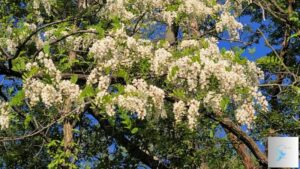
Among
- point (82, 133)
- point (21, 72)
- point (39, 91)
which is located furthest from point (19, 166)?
point (39, 91)

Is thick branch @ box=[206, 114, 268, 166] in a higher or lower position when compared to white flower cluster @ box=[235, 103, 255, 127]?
lower

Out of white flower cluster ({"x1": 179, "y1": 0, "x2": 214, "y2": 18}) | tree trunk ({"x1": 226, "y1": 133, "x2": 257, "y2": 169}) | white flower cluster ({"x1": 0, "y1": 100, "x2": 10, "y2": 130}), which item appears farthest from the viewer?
tree trunk ({"x1": 226, "y1": 133, "x2": 257, "y2": 169})

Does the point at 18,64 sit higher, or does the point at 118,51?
the point at 118,51

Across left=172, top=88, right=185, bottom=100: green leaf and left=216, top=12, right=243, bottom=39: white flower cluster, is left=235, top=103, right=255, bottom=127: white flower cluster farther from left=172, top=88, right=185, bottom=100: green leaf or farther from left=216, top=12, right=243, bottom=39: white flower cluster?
left=216, top=12, right=243, bottom=39: white flower cluster

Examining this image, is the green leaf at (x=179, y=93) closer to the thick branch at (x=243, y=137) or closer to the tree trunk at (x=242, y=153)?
the thick branch at (x=243, y=137)

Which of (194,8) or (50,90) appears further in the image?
(194,8)

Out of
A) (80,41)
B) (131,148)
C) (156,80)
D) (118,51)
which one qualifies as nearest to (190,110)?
(156,80)

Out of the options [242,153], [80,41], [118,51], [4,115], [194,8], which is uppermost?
[194,8]

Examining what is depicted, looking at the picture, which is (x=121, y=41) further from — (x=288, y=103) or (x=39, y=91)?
(x=288, y=103)

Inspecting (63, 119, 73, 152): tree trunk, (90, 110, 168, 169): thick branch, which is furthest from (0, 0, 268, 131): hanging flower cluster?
(90, 110, 168, 169): thick branch

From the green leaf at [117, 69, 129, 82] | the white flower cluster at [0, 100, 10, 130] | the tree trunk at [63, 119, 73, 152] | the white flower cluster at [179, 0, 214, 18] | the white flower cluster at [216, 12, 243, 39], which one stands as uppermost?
the white flower cluster at [179, 0, 214, 18]

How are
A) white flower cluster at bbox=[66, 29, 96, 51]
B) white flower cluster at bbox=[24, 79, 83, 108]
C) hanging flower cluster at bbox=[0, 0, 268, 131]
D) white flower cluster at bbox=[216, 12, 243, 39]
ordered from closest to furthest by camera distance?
hanging flower cluster at bbox=[0, 0, 268, 131]
white flower cluster at bbox=[24, 79, 83, 108]
white flower cluster at bbox=[66, 29, 96, 51]
white flower cluster at bbox=[216, 12, 243, 39]

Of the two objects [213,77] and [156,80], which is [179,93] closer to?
[213,77]

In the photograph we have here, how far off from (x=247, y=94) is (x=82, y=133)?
5.48 m
